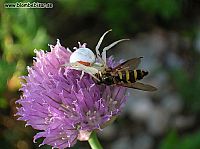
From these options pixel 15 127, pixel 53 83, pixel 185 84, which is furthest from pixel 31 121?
pixel 185 84

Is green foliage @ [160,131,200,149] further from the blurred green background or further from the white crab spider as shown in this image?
the white crab spider

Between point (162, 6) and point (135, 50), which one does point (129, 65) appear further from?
point (135, 50)

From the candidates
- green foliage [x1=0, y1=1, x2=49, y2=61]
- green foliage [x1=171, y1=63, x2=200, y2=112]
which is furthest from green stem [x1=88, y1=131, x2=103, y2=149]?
green foliage [x1=171, y1=63, x2=200, y2=112]

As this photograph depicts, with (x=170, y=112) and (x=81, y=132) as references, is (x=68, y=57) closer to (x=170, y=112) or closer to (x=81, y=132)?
(x=81, y=132)

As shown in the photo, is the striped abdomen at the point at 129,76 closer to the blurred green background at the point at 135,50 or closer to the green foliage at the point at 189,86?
the blurred green background at the point at 135,50

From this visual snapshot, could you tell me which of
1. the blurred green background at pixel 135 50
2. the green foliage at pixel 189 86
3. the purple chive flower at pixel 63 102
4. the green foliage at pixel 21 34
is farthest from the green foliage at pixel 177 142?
the purple chive flower at pixel 63 102

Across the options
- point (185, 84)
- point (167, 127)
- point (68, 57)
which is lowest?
point (167, 127)

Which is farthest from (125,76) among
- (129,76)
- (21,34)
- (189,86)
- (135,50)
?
(135,50)

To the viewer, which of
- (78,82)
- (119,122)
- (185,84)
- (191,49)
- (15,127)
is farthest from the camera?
(191,49)
